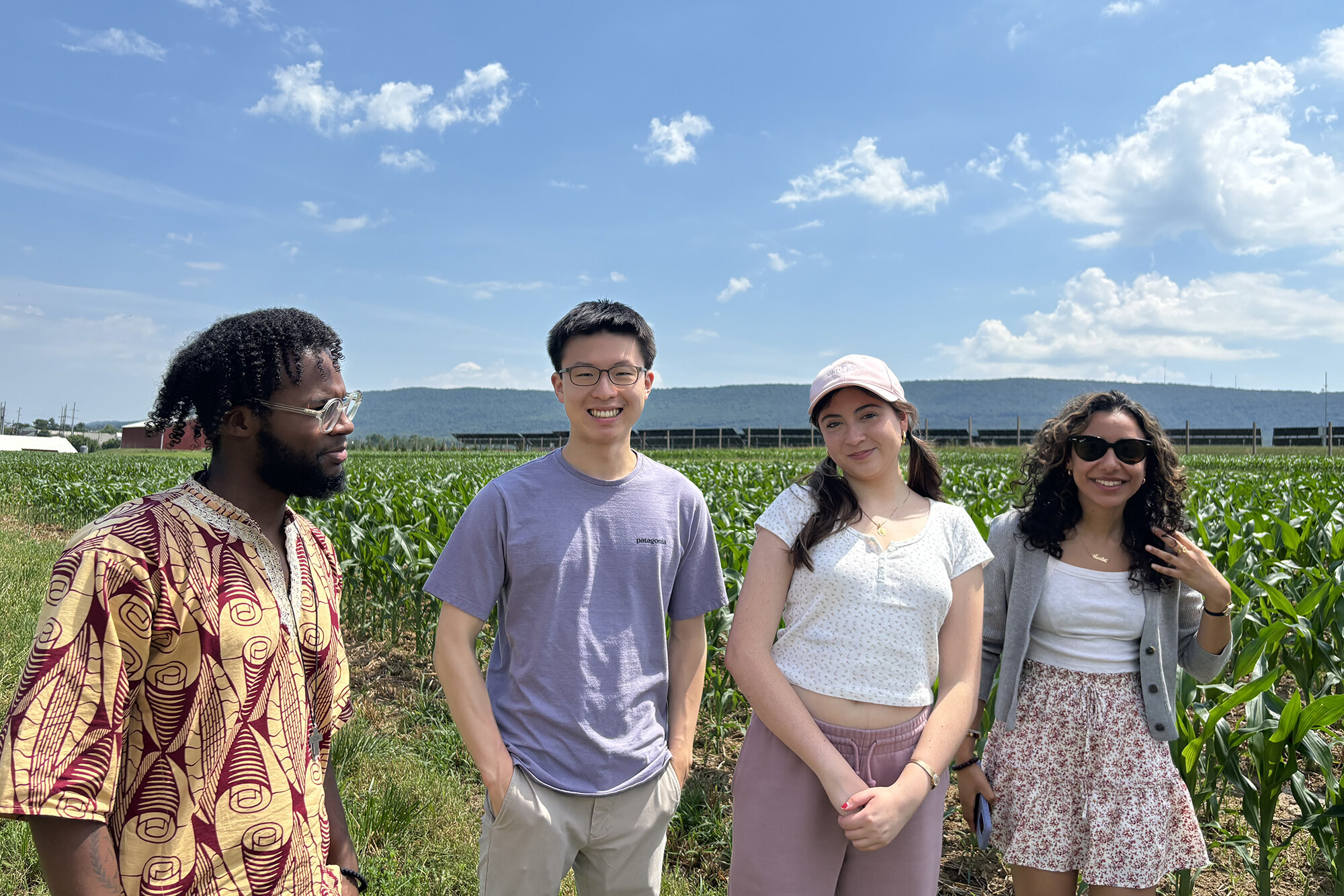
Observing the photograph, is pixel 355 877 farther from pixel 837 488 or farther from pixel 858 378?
pixel 858 378

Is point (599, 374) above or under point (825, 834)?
above

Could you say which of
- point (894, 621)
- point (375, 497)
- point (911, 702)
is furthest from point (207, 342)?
point (375, 497)

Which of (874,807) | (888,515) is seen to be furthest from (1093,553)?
(874,807)

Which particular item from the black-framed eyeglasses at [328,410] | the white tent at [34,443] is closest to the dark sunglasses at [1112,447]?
the black-framed eyeglasses at [328,410]

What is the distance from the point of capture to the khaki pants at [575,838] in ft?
6.40

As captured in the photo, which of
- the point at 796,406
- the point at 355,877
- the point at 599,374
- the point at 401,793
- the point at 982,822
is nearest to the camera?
the point at 355,877

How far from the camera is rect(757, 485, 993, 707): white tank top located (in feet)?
6.62

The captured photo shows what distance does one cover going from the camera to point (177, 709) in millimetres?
1346

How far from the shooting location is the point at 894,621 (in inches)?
80.0

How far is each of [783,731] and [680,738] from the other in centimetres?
33

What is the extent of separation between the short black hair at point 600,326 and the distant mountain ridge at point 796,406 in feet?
377

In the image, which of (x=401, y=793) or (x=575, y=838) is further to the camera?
(x=401, y=793)

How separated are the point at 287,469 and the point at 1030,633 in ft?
6.75

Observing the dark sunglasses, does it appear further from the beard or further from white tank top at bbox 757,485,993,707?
the beard
